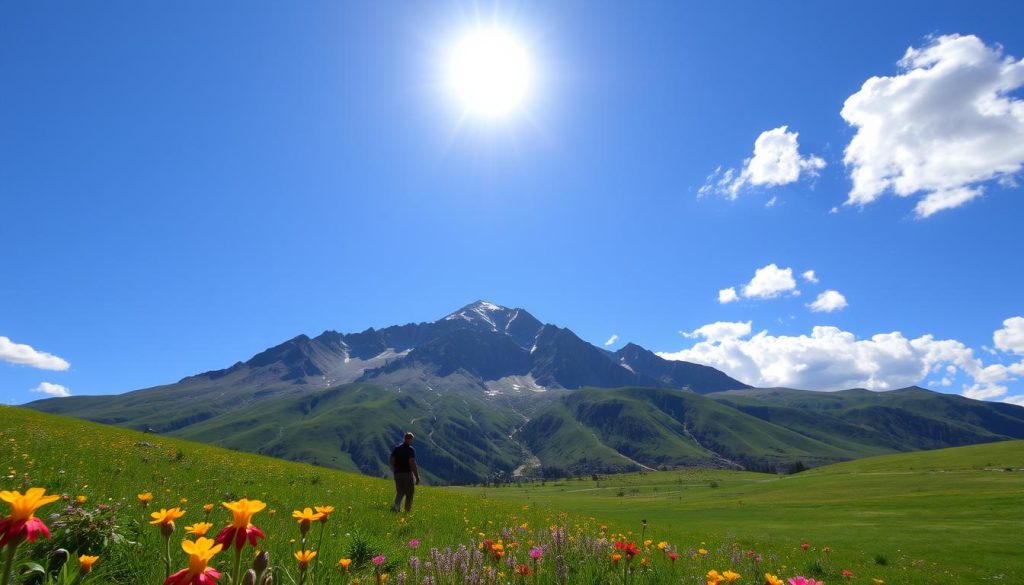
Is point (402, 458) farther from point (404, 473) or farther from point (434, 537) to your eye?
point (434, 537)

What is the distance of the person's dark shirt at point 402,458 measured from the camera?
58.2ft

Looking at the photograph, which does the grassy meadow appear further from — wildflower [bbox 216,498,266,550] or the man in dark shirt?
the man in dark shirt

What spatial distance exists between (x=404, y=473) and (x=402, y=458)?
3.10 feet

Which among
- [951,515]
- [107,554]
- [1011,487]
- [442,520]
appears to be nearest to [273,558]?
[107,554]

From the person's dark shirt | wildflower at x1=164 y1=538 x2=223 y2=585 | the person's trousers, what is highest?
wildflower at x1=164 y1=538 x2=223 y2=585

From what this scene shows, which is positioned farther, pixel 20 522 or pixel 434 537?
pixel 434 537

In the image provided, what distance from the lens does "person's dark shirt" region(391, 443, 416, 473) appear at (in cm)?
1773

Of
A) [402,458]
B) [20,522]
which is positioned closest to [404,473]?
[402,458]

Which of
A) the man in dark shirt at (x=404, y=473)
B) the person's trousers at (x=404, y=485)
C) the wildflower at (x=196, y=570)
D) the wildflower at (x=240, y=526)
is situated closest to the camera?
the wildflower at (x=196, y=570)

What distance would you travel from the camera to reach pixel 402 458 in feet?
59.9

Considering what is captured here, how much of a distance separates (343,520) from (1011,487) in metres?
78.9

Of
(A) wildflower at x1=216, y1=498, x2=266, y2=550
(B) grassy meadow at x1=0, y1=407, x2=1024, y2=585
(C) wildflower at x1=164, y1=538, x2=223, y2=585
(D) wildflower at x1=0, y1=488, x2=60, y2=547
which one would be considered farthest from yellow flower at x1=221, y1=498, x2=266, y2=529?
(D) wildflower at x1=0, y1=488, x2=60, y2=547

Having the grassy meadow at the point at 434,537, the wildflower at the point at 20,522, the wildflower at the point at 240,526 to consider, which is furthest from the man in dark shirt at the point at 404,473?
the wildflower at the point at 20,522

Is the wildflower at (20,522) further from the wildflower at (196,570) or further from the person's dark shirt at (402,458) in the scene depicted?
the person's dark shirt at (402,458)
